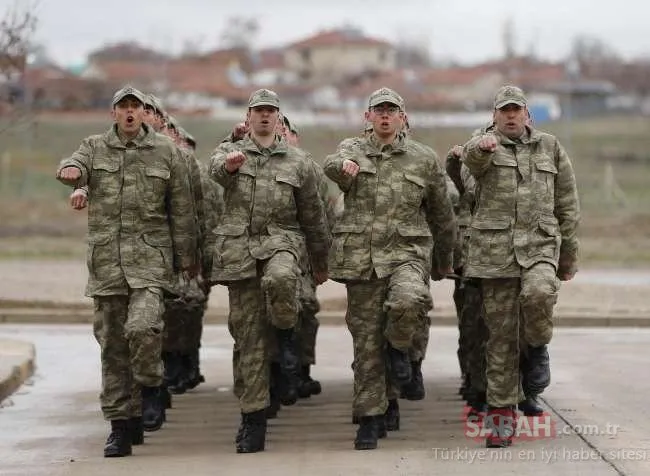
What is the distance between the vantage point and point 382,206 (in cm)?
979

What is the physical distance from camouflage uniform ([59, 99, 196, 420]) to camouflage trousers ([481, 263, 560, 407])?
1959 millimetres

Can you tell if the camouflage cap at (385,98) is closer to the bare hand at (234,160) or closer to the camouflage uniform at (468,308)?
the bare hand at (234,160)

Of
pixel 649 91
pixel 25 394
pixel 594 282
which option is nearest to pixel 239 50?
pixel 649 91

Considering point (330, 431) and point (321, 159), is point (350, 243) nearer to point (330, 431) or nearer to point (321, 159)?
point (330, 431)

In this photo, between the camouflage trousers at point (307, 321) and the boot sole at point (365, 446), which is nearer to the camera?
the boot sole at point (365, 446)

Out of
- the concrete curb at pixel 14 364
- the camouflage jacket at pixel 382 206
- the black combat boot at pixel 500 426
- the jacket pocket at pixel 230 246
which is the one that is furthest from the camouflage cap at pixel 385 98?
the concrete curb at pixel 14 364

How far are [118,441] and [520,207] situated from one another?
2.91 meters

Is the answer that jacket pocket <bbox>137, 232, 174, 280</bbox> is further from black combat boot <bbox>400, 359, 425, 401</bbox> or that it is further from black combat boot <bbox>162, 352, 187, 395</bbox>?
black combat boot <bbox>162, 352, 187, 395</bbox>

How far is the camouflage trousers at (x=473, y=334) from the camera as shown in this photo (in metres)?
11.1

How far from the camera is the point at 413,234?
9781 millimetres

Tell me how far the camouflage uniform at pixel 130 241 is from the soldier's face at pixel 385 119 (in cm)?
126

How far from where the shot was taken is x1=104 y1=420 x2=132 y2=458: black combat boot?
9.56m

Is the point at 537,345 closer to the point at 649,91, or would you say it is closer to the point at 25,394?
the point at 25,394

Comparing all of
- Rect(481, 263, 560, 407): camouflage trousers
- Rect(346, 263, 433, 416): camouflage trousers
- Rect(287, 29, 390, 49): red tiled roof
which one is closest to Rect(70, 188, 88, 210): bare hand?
Rect(346, 263, 433, 416): camouflage trousers
